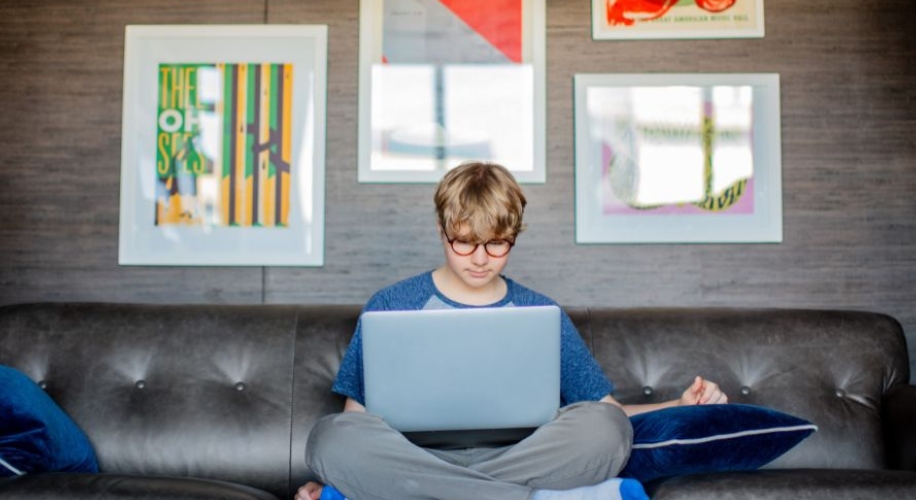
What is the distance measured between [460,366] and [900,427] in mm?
1201

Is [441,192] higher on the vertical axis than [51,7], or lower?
lower

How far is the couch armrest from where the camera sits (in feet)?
6.59

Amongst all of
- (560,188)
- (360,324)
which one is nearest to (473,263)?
(360,324)

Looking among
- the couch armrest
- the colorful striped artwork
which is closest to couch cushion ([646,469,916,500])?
the couch armrest

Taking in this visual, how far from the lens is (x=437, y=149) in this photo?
9.16 feet

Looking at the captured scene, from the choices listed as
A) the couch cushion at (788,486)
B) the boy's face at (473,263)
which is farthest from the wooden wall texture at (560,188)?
the couch cushion at (788,486)

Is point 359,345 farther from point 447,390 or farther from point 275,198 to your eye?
point 275,198

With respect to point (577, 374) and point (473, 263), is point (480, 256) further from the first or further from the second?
point (577, 374)

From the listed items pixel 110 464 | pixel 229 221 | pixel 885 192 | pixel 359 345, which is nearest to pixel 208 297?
pixel 229 221

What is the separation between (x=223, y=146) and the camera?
9.21 ft

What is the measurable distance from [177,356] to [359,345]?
1.84 feet

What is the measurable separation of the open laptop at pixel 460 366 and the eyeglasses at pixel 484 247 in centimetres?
38

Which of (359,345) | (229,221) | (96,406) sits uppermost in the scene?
(229,221)

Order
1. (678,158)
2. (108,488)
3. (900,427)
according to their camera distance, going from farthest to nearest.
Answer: (678,158), (900,427), (108,488)
